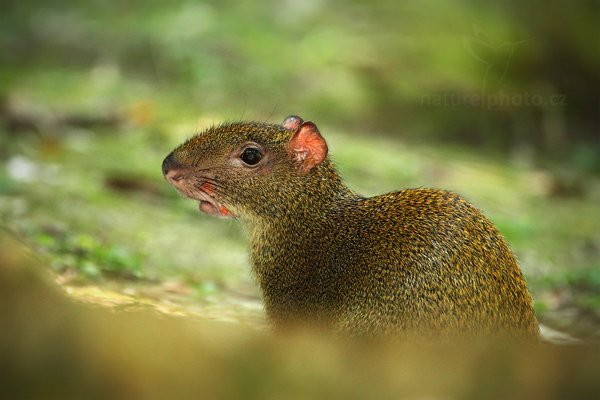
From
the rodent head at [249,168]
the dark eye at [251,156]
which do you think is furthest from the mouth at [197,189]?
the dark eye at [251,156]

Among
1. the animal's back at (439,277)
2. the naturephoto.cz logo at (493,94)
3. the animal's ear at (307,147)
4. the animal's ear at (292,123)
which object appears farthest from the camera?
the naturephoto.cz logo at (493,94)

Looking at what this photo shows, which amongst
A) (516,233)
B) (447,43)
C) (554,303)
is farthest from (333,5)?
(554,303)

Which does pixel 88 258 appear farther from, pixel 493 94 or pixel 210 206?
pixel 493 94

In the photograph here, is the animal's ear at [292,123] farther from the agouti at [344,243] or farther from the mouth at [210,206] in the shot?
the mouth at [210,206]

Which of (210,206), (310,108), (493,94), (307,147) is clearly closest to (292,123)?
(307,147)

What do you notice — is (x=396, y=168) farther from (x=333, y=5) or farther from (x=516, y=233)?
(x=333, y=5)

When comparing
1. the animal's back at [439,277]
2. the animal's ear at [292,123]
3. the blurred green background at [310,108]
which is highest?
the blurred green background at [310,108]

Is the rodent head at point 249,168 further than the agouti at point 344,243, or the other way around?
the rodent head at point 249,168

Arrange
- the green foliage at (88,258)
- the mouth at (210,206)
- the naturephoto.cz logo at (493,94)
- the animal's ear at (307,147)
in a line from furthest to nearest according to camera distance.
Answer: the naturephoto.cz logo at (493,94)
the green foliage at (88,258)
the mouth at (210,206)
the animal's ear at (307,147)
